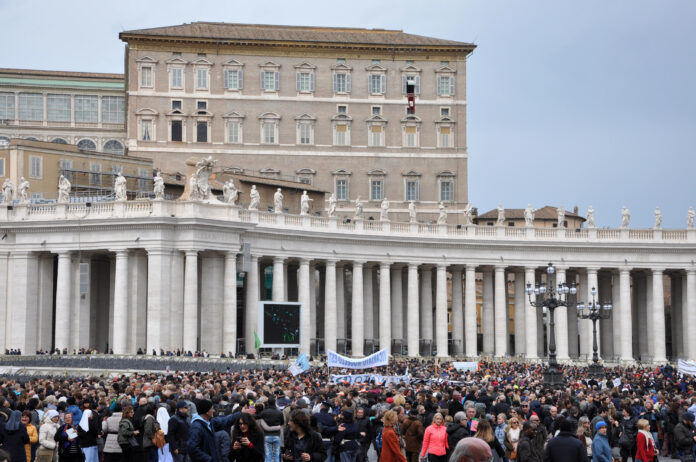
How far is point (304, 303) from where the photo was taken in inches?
3132

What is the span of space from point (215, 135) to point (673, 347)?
1802 inches

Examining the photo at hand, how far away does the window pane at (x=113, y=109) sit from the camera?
122688 millimetres

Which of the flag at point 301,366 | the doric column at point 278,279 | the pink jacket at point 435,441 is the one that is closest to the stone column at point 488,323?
the doric column at point 278,279

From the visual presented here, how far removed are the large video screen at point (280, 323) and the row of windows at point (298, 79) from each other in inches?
1681

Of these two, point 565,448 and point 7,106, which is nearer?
point 565,448

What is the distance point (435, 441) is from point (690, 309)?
230ft

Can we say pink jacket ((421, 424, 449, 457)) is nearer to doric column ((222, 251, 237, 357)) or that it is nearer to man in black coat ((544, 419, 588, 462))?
man in black coat ((544, 419, 588, 462))

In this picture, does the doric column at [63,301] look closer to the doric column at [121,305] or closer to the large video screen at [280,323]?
the doric column at [121,305]

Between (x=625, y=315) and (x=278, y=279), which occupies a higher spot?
(x=278, y=279)

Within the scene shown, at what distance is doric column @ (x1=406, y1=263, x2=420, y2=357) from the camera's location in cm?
8588

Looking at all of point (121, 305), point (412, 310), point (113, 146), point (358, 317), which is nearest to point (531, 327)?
point (412, 310)

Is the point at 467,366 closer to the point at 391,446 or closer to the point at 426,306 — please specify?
the point at 426,306

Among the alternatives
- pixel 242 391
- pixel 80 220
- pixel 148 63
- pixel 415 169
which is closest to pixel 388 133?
pixel 415 169

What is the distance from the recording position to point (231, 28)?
4417 inches
